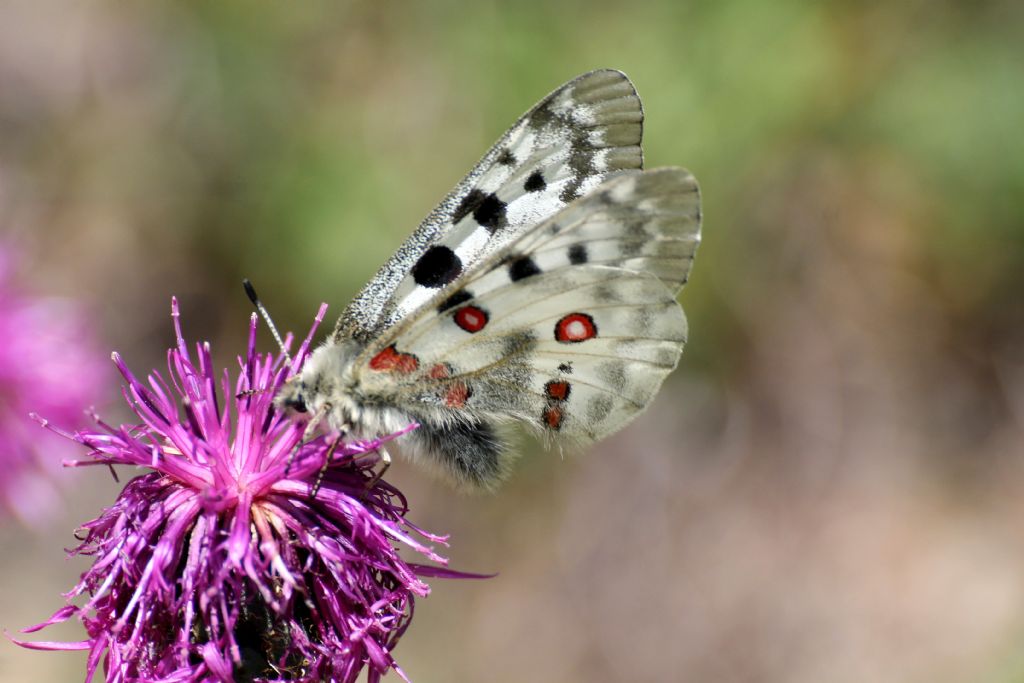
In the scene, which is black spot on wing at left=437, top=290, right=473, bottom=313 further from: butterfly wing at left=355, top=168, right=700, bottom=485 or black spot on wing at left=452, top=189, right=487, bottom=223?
black spot on wing at left=452, top=189, right=487, bottom=223

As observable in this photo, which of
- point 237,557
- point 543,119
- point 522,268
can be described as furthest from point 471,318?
point 237,557

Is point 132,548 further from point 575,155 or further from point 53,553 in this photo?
point 53,553

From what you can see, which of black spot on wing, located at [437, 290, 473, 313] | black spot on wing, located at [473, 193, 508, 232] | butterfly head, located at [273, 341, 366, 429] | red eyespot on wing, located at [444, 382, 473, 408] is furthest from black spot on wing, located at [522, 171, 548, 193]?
butterfly head, located at [273, 341, 366, 429]

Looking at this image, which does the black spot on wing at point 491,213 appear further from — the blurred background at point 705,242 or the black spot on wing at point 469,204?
the blurred background at point 705,242

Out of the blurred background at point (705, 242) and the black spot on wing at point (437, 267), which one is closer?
the black spot on wing at point (437, 267)

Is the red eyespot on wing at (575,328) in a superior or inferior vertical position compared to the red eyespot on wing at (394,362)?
superior

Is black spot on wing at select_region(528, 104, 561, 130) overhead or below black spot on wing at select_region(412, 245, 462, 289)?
overhead

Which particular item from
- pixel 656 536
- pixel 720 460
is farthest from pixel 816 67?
pixel 656 536

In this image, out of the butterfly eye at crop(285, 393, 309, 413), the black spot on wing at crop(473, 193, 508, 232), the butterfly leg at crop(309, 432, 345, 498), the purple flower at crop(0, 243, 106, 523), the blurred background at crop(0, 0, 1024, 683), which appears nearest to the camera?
the butterfly leg at crop(309, 432, 345, 498)

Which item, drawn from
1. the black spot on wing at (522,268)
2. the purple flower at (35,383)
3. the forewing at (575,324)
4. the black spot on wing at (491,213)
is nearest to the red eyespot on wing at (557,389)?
the forewing at (575,324)
